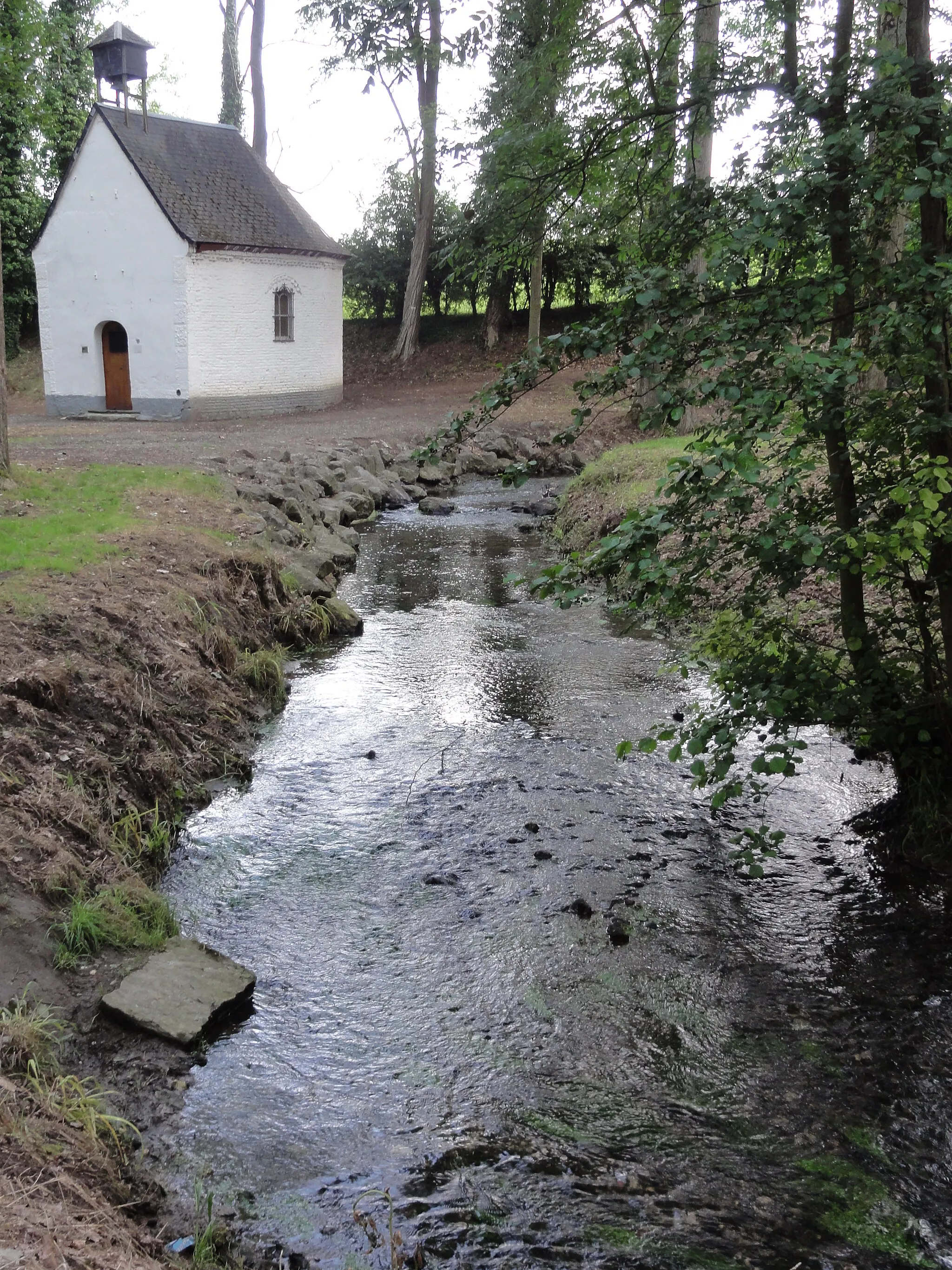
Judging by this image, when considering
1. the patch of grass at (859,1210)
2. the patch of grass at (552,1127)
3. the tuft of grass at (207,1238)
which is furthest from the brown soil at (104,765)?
the patch of grass at (859,1210)

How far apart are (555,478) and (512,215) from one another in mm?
16478

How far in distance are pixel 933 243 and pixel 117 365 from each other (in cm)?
2653

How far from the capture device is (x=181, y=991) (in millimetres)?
4910

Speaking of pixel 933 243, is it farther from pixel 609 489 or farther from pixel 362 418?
pixel 362 418

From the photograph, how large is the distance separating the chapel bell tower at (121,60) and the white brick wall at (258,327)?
14.9 ft

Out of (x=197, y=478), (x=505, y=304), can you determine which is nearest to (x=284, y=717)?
(x=197, y=478)

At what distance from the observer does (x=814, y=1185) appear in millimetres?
3887

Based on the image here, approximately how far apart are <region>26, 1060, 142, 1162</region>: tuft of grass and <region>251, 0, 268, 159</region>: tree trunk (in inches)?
1376

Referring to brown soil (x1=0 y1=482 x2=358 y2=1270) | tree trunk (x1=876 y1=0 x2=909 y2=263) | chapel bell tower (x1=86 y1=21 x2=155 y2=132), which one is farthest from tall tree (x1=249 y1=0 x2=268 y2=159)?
tree trunk (x1=876 y1=0 x2=909 y2=263)

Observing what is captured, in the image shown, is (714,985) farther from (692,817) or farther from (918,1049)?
(692,817)

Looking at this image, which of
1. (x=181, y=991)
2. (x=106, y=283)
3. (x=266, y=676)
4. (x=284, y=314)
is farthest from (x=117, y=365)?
(x=181, y=991)

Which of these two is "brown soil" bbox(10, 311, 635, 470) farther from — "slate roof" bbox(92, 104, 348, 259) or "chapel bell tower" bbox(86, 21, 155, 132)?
"chapel bell tower" bbox(86, 21, 155, 132)

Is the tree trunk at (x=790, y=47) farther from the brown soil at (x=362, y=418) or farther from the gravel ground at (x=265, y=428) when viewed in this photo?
the gravel ground at (x=265, y=428)

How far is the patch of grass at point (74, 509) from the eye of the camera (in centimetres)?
954
